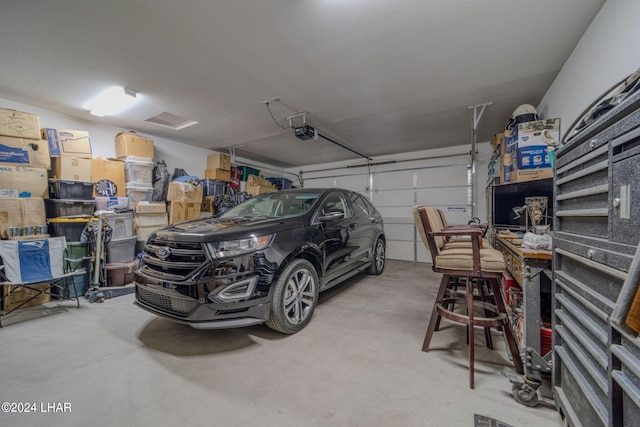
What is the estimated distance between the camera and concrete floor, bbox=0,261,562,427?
1324 mm

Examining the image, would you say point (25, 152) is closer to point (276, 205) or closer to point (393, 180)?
point (276, 205)

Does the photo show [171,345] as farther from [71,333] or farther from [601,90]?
[601,90]

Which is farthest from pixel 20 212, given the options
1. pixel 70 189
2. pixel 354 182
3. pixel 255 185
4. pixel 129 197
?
pixel 354 182

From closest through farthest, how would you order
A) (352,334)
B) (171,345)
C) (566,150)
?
(566,150), (171,345), (352,334)

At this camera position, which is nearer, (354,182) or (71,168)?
(71,168)

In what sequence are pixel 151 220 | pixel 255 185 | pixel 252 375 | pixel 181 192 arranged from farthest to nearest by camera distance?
1. pixel 255 185
2. pixel 181 192
3. pixel 151 220
4. pixel 252 375

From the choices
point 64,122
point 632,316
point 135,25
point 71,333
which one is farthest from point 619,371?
point 64,122

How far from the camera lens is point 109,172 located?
161 inches

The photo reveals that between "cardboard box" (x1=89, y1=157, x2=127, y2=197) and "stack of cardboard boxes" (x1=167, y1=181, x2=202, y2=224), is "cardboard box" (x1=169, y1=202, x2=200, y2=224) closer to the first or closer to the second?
"stack of cardboard boxes" (x1=167, y1=181, x2=202, y2=224)

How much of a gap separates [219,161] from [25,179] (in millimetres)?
3182

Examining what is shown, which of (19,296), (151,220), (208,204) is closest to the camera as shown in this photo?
(19,296)

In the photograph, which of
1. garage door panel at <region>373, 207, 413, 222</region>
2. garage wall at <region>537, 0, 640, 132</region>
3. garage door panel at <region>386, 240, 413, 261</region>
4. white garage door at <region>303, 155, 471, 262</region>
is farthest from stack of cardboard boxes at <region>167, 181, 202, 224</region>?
garage wall at <region>537, 0, 640, 132</region>

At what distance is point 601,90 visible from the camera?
1902 millimetres

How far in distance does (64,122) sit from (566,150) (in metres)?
6.15
